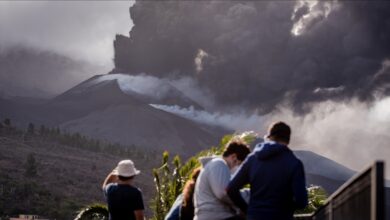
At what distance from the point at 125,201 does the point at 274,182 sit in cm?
226

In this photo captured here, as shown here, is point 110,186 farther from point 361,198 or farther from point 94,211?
point 94,211

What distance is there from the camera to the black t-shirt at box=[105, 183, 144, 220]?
791 centimetres

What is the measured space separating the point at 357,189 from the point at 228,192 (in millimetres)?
1373

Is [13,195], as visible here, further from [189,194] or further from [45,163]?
[189,194]

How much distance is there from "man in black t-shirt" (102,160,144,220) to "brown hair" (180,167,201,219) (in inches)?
28.9

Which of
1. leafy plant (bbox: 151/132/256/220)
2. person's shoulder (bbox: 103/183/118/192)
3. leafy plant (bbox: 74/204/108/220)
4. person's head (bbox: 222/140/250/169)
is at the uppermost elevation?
leafy plant (bbox: 151/132/256/220)

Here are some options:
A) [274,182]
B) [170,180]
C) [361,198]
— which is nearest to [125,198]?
[274,182]

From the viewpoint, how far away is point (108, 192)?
8078 millimetres

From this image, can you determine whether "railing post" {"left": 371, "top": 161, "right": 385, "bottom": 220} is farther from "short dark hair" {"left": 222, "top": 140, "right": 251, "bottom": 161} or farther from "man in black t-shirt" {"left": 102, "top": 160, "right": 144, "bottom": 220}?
"man in black t-shirt" {"left": 102, "top": 160, "right": 144, "bottom": 220}

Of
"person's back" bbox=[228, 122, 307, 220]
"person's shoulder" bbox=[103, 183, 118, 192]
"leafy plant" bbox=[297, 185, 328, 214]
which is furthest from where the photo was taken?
"leafy plant" bbox=[297, 185, 328, 214]

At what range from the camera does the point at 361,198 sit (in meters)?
5.19

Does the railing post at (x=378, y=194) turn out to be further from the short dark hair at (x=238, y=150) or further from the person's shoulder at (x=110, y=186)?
the person's shoulder at (x=110, y=186)

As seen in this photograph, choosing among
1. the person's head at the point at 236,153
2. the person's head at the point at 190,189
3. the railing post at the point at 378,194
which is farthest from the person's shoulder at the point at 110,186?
the railing post at the point at 378,194

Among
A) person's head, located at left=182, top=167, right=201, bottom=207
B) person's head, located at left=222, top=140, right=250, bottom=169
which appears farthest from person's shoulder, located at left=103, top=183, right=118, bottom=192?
person's head, located at left=222, top=140, right=250, bottom=169
